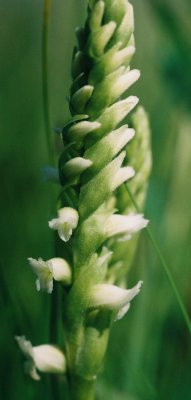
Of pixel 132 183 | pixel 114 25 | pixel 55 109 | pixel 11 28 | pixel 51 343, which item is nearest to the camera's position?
pixel 114 25

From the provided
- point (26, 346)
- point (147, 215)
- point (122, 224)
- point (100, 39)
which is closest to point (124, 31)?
point (100, 39)

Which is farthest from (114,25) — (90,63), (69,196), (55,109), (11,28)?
(11,28)

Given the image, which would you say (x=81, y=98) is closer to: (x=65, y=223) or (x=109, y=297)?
(x=65, y=223)

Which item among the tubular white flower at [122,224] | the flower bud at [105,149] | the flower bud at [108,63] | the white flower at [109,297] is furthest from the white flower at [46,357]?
the flower bud at [108,63]

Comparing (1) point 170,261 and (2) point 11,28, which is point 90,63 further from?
(2) point 11,28

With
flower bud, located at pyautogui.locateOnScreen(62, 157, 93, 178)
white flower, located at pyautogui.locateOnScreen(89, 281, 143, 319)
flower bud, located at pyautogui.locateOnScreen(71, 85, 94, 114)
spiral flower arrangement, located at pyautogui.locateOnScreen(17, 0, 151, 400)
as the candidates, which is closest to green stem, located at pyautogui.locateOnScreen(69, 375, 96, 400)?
spiral flower arrangement, located at pyautogui.locateOnScreen(17, 0, 151, 400)

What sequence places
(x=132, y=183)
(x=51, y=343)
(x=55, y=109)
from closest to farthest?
(x=51, y=343)
(x=132, y=183)
(x=55, y=109)

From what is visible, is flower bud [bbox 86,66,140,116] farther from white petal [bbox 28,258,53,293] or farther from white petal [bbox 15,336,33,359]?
white petal [bbox 15,336,33,359]
